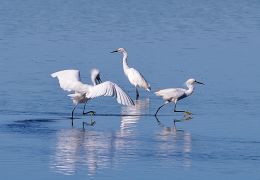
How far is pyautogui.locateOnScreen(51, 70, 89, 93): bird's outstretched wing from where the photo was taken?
18188 millimetres

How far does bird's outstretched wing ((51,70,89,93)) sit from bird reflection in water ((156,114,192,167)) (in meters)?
1.46

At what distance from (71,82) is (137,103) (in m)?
1.93

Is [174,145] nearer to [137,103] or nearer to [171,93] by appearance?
[171,93]

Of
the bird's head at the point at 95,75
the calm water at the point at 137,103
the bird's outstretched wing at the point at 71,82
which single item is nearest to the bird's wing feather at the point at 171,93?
the calm water at the point at 137,103

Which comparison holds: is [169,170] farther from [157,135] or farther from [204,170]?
[157,135]

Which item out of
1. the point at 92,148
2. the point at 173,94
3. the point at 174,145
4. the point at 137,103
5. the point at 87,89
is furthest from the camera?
the point at 137,103

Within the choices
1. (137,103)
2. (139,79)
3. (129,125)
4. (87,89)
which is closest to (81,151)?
(129,125)

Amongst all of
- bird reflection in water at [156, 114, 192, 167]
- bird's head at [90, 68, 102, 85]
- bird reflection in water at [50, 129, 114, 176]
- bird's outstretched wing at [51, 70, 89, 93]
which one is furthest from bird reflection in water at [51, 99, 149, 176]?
bird's head at [90, 68, 102, 85]

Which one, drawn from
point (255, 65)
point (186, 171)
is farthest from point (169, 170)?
point (255, 65)

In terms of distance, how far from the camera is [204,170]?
45.2 feet

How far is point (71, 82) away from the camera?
18.5 meters

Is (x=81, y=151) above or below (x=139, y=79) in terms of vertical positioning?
below

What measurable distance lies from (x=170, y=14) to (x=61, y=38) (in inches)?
427

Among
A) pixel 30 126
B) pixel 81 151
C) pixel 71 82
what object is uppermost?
pixel 71 82
